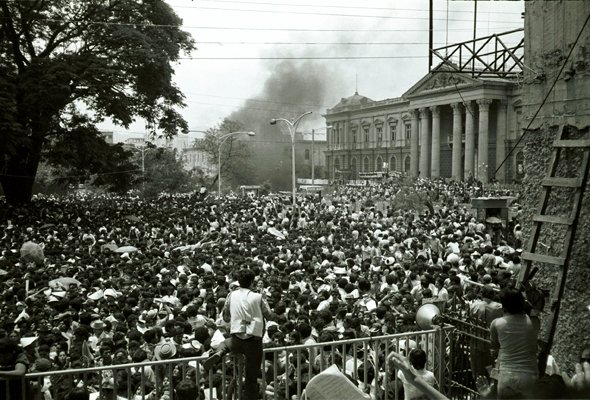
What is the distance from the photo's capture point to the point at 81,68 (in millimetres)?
28984

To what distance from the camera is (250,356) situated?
225 inches

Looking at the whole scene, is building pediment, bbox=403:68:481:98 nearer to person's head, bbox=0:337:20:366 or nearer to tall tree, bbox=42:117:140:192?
tall tree, bbox=42:117:140:192

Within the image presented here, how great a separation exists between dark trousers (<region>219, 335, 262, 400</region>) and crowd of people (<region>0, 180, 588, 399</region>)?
61 centimetres

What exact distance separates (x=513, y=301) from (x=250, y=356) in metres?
2.36

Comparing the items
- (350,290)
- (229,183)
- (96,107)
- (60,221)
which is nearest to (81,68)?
(96,107)

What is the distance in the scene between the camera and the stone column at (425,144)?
68.2 meters

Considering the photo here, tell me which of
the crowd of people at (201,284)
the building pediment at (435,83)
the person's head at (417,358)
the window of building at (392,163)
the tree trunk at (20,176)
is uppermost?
the building pediment at (435,83)

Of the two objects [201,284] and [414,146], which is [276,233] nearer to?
[201,284]

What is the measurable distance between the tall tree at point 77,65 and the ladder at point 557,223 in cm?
2412

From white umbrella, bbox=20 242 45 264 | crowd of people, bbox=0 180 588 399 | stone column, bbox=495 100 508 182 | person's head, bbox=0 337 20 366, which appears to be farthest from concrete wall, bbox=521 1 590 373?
stone column, bbox=495 100 508 182

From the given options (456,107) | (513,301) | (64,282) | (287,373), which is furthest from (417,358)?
(456,107)

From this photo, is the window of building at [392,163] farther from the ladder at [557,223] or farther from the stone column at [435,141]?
the ladder at [557,223]

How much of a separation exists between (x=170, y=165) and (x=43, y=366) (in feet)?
147

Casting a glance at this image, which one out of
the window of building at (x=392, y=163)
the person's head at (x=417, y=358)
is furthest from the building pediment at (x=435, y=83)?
the person's head at (x=417, y=358)
